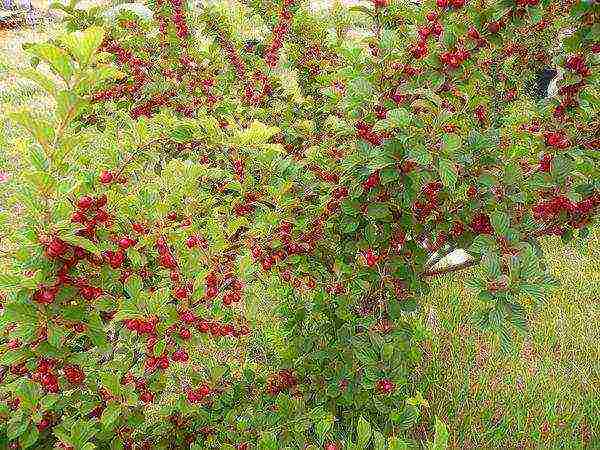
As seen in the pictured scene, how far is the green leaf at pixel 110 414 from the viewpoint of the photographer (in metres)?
1.73

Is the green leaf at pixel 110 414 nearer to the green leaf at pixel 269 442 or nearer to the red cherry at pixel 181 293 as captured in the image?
the red cherry at pixel 181 293

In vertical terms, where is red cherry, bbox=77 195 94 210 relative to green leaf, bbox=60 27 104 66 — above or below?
below

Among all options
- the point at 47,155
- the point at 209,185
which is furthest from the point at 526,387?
the point at 47,155

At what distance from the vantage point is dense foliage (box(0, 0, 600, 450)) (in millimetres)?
1524

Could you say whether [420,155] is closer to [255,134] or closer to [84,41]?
[255,134]

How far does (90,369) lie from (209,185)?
0.92 meters

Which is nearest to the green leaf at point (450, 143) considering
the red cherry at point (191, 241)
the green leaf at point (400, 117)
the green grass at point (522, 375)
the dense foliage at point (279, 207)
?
the dense foliage at point (279, 207)

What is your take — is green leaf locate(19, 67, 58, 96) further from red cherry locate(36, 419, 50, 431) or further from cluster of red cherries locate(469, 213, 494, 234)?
cluster of red cherries locate(469, 213, 494, 234)

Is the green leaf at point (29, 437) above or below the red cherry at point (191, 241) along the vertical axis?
below

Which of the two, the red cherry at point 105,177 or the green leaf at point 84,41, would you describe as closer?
the green leaf at point 84,41

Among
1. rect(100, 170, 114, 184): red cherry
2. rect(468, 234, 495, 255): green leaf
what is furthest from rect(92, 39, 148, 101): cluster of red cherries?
rect(468, 234, 495, 255): green leaf

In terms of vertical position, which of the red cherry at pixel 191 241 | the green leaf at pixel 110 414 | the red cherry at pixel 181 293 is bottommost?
the green leaf at pixel 110 414

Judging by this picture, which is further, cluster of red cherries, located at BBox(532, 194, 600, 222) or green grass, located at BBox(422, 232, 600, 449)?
green grass, located at BBox(422, 232, 600, 449)

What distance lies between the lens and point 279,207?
2.16 meters
